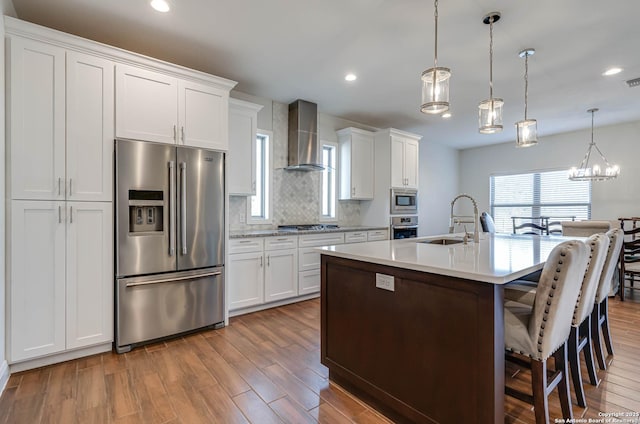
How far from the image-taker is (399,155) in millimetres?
5086

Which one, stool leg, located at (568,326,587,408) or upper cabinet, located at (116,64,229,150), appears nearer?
stool leg, located at (568,326,587,408)

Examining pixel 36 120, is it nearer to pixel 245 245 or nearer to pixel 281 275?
pixel 245 245

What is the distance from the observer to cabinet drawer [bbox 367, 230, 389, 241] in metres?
4.74

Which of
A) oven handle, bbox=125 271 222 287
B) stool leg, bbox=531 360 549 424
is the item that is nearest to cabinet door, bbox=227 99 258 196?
oven handle, bbox=125 271 222 287

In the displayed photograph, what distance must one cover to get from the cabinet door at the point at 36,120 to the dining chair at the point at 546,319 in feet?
10.2

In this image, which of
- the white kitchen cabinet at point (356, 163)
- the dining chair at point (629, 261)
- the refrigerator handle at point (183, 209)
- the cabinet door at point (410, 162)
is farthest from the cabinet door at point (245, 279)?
the dining chair at point (629, 261)

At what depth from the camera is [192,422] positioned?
1728 mm

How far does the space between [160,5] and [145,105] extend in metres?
0.79

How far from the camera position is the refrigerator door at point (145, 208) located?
2.56 meters

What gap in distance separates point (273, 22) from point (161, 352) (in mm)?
2851

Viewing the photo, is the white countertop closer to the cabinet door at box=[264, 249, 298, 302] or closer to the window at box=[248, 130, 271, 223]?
the cabinet door at box=[264, 249, 298, 302]

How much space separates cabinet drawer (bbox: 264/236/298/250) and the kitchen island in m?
1.60

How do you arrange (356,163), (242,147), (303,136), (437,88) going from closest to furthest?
1. (437,88)
2. (242,147)
3. (303,136)
4. (356,163)

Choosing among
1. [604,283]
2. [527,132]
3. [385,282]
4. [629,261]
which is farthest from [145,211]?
[629,261]
